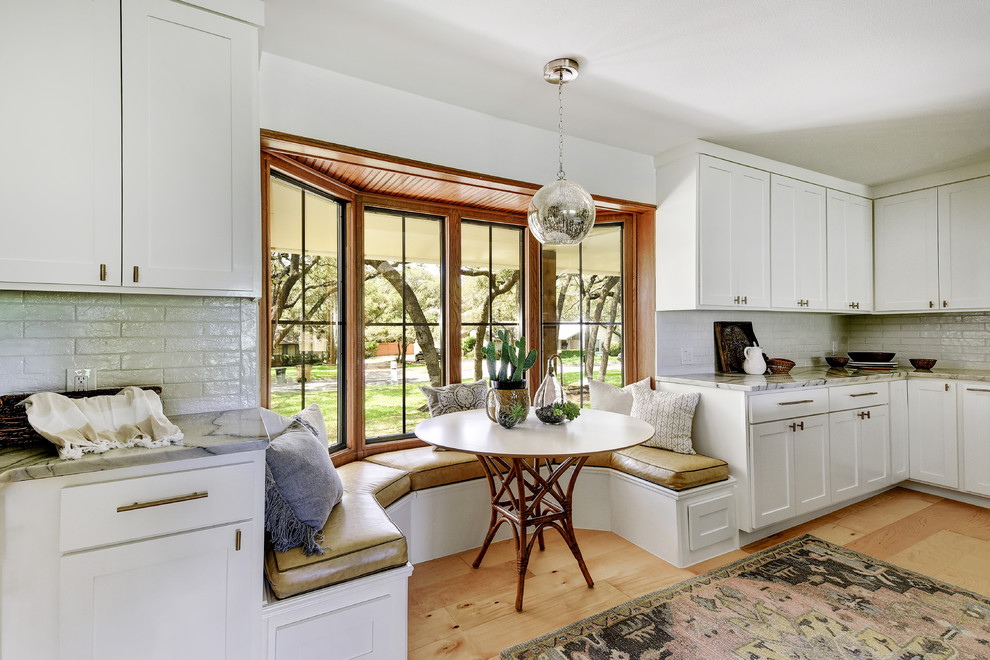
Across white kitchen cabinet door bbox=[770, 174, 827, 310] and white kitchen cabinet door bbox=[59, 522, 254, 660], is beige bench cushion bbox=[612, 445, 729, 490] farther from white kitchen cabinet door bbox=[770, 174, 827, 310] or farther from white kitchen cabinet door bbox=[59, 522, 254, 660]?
white kitchen cabinet door bbox=[59, 522, 254, 660]

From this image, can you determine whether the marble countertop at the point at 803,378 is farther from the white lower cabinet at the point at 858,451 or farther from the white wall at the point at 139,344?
the white wall at the point at 139,344

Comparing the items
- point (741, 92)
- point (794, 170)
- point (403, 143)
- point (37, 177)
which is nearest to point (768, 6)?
point (741, 92)

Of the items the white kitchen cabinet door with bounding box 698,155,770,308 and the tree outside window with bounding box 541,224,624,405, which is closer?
the white kitchen cabinet door with bounding box 698,155,770,308

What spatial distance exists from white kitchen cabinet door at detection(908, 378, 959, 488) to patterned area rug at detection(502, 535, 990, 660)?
1.56 metres

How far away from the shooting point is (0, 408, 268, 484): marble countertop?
4.16 feet

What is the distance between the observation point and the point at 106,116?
1.61 metres

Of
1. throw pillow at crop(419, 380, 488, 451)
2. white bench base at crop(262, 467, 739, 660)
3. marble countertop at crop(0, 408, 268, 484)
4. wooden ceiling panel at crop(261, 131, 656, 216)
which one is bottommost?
white bench base at crop(262, 467, 739, 660)

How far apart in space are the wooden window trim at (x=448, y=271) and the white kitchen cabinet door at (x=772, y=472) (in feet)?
2.80

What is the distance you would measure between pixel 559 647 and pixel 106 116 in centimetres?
258

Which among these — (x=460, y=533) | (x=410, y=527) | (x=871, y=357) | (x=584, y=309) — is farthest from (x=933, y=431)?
(x=410, y=527)

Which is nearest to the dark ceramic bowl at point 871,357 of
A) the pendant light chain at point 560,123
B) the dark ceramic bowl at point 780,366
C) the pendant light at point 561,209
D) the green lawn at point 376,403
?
the dark ceramic bowl at point 780,366

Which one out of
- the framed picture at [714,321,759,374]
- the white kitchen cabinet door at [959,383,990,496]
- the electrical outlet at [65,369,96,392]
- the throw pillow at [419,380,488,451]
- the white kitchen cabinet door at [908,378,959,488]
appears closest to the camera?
the electrical outlet at [65,369,96,392]

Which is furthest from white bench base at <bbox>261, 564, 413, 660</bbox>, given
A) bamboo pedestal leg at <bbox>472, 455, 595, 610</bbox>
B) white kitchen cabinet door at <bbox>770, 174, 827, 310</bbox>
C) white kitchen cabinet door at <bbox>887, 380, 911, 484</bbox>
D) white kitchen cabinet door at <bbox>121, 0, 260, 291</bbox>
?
white kitchen cabinet door at <bbox>887, 380, 911, 484</bbox>

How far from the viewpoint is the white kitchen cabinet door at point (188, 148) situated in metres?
1.65
